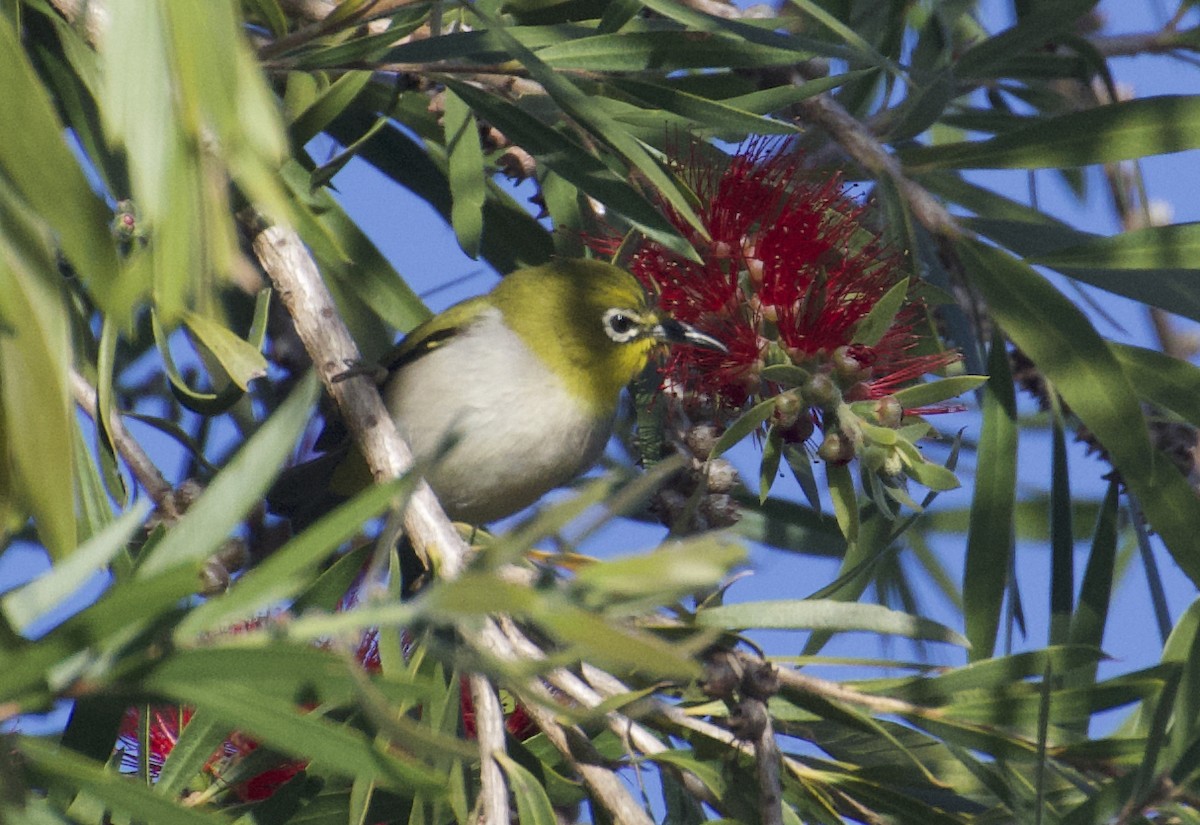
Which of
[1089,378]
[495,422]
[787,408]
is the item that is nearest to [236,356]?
[787,408]

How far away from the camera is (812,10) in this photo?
2.25 metres

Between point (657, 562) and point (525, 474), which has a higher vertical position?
point (657, 562)

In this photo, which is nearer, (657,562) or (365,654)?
(657,562)

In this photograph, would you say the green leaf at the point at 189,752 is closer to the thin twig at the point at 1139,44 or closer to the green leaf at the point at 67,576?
the green leaf at the point at 67,576

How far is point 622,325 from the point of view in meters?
3.91

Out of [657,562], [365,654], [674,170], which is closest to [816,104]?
[674,170]

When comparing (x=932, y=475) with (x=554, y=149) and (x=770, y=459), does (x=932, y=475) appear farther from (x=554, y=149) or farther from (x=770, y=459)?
(x=554, y=149)

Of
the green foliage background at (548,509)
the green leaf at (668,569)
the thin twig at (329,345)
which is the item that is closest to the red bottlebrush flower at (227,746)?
the green foliage background at (548,509)

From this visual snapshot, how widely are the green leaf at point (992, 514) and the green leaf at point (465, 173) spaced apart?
3.41 ft

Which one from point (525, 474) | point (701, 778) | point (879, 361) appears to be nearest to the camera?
point (701, 778)

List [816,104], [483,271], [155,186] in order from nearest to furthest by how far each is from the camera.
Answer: [155,186], [816,104], [483,271]

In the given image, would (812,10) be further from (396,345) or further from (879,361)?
(396,345)

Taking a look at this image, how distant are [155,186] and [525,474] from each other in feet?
9.15

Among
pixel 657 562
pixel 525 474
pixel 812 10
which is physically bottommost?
pixel 525 474
